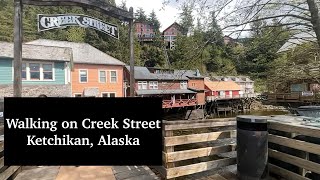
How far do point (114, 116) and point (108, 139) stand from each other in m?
0.36

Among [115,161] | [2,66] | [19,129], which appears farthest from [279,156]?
[2,66]

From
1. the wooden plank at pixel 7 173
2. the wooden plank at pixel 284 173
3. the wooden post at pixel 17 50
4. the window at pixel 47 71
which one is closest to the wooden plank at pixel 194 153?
Result: the wooden plank at pixel 284 173

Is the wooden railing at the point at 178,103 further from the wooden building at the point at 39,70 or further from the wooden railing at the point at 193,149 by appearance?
the wooden railing at the point at 193,149

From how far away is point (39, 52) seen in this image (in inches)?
695

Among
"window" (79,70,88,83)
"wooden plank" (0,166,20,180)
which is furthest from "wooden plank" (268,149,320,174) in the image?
"window" (79,70,88,83)

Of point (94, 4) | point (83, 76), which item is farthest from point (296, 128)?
point (83, 76)

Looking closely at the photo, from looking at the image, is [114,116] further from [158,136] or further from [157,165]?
[157,165]

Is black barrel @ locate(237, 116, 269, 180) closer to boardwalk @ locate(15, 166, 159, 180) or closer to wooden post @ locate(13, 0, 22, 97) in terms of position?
boardwalk @ locate(15, 166, 159, 180)

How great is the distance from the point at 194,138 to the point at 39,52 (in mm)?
17217

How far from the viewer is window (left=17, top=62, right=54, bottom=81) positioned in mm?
17286

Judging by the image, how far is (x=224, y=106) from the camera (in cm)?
4294

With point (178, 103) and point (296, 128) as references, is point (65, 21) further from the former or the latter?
point (178, 103)

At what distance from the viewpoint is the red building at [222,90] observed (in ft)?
135

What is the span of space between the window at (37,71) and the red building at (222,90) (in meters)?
27.2
